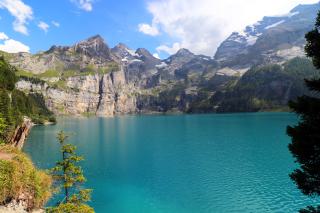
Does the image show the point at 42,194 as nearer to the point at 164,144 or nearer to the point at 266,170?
the point at 266,170

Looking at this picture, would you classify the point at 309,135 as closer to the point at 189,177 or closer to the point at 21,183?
the point at 21,183

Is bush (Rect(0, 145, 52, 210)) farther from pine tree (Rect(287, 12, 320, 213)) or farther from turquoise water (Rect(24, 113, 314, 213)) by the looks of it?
pine tree (Rect(287, 12, 320, 213))

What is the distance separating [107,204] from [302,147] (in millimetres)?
44502

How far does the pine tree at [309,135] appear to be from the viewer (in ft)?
65.2

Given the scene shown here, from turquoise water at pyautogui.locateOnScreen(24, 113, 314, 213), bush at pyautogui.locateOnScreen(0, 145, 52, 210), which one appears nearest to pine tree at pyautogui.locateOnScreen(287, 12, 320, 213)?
bush at pyautogui.locateOnScreen(0, 145, 52, 210)

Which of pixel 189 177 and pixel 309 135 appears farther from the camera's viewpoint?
pixel 189 177

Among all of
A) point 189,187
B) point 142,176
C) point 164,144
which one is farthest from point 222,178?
point 164,144

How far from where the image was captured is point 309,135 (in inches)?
782

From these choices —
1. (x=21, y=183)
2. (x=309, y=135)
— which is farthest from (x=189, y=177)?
(x=309, y=135)

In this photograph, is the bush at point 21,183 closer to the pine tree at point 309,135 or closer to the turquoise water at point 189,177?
the turquoise water at point 189,177

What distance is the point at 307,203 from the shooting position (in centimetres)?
5725

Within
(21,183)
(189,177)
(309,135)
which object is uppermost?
(309,135)

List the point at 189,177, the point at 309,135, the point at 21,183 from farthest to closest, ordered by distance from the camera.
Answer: the point at 189,177 → the point at 21,183 → the point at 309,135

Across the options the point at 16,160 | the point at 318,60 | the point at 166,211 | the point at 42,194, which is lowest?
the point at 166,211
